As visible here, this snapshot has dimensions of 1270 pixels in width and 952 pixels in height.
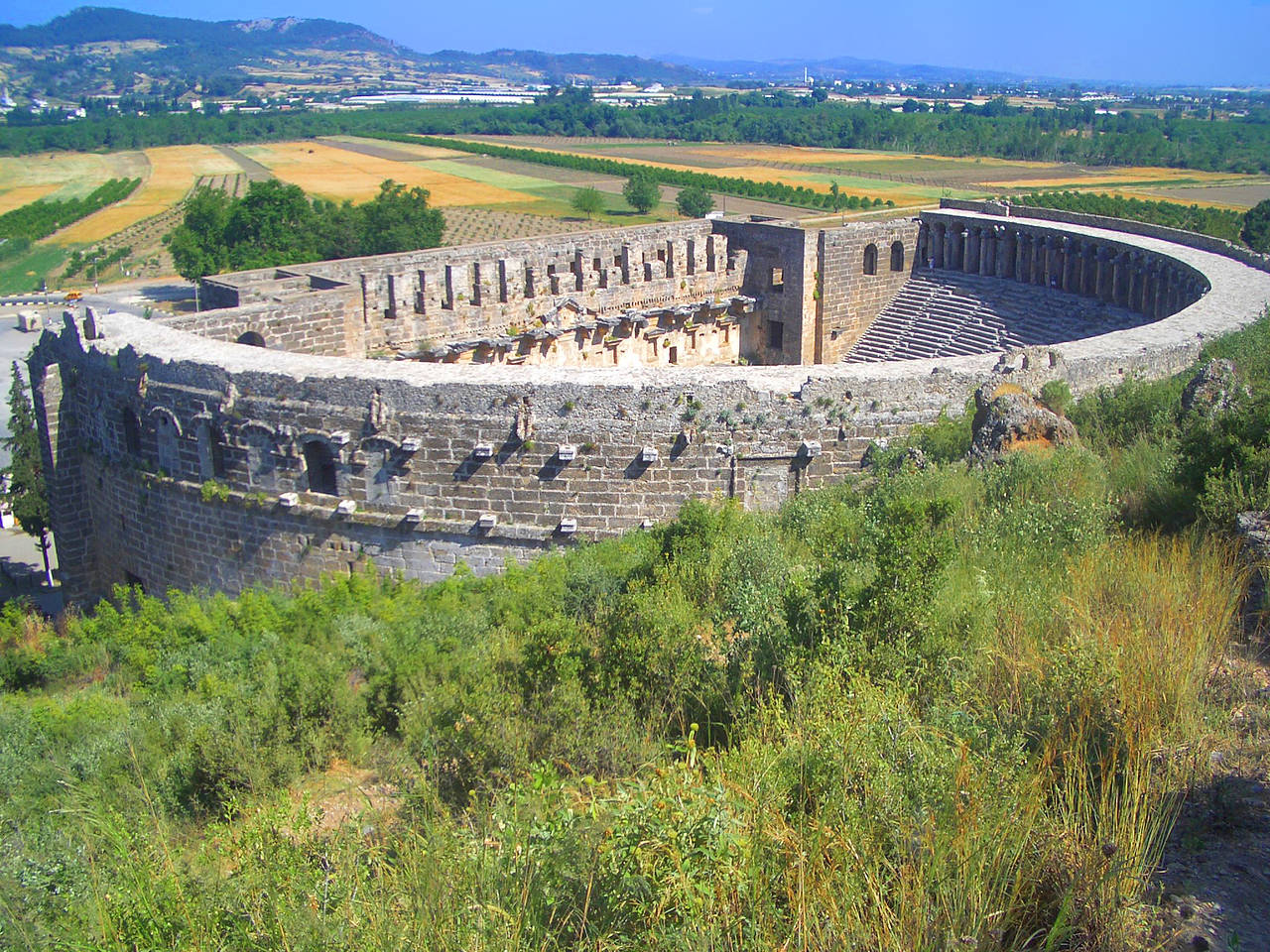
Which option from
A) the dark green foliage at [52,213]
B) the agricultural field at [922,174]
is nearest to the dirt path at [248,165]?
the dark green foliage at [52,213]

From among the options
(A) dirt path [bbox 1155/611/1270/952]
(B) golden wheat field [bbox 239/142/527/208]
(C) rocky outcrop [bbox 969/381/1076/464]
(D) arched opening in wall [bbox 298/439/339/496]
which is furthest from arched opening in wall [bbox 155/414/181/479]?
(B) golden wheat field [bbox 239/142/527/208]

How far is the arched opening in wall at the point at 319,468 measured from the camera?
42.1 ft

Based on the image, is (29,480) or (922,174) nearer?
(29,480)

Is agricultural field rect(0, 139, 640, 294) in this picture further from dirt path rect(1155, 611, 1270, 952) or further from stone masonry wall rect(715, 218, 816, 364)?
dirt path rect(1155, 611, 1270, 952)

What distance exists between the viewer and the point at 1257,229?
104 ft

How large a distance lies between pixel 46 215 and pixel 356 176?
18.3 meters

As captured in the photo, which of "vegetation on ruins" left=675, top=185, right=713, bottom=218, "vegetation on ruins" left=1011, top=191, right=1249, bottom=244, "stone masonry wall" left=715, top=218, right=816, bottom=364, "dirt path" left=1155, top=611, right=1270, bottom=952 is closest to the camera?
"dirt path" left=1155, top=611, right=1270, bottom=952

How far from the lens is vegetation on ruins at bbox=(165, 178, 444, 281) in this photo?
35.9m

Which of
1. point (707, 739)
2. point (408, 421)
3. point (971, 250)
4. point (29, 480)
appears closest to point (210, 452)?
point (408, 421)

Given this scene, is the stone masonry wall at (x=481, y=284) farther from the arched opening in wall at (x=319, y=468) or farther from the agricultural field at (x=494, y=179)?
the agricultural field at (x=494, y=179)

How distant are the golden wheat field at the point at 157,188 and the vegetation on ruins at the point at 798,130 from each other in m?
14.1

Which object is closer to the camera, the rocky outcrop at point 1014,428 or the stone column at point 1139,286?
the rocky outcrop at point 1014,428

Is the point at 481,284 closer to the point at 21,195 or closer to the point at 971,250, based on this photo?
the point at 971,250

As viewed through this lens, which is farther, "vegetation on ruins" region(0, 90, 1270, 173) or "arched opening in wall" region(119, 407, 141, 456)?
"vegetation on ruins" region(0, 90, 1270, 173)
